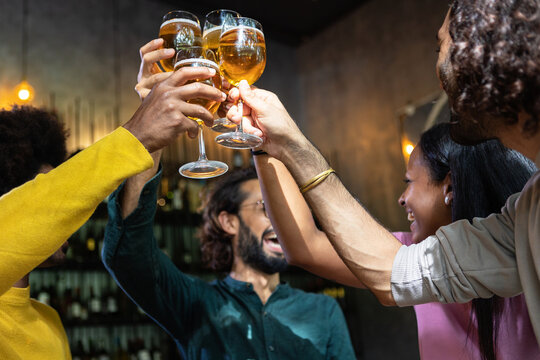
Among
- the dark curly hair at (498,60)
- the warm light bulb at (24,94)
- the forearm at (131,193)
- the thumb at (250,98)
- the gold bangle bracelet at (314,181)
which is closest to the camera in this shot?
the dark curly hair at (498,60)

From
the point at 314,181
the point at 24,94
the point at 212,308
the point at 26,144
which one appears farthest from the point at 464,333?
the point at 24,94

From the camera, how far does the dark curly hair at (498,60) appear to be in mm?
924

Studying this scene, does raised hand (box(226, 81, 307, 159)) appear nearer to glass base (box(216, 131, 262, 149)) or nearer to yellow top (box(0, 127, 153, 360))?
glass base (box(216, 131, 262, 149))

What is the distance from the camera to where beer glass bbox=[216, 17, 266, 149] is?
1.25 metres

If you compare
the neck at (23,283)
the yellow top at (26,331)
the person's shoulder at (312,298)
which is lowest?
the person's shoulder at (312,298)

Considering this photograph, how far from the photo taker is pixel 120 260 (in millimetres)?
1604

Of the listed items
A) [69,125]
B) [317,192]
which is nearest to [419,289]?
[317,192]

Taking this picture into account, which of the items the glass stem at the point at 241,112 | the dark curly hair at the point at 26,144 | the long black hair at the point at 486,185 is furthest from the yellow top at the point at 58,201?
the long black hair at the point at 486,185

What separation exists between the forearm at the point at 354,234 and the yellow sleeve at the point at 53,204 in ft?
1.30

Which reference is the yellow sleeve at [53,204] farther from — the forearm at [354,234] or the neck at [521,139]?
the neck at [521,139]

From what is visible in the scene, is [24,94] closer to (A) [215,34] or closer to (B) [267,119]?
(A) [215,34]

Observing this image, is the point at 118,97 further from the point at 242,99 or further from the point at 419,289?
the point at 419,289

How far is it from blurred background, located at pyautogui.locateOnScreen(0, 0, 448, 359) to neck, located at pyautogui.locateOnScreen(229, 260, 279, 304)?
2216 millimetres

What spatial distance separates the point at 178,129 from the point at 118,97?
426cm
